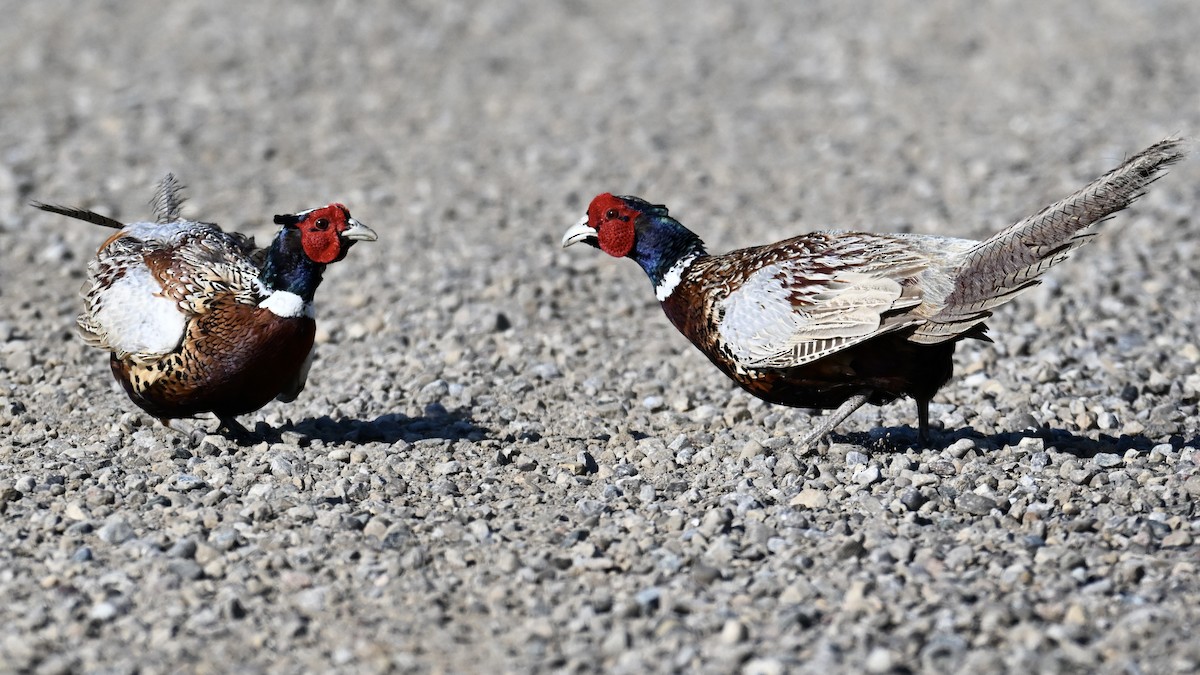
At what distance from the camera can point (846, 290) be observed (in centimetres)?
569

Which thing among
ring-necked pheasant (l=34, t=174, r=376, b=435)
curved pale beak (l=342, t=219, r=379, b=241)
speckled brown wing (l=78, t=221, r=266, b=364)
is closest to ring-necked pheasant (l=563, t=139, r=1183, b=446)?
curved pale beak (l=342, t=219, r=379, b=241)

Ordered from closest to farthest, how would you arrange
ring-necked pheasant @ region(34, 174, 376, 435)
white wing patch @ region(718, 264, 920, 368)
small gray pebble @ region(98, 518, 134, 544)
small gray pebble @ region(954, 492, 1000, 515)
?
1. small gray pebble @ region(98, 518, 134, 544)
2. small gray pebble @ region(954, 492, 1000, 515)
3. white wing patch @ region(718, 264, 920, 368)
4. ring-necked pheasant @ region(34, 174, 376, 435)

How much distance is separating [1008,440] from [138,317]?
3852 mm

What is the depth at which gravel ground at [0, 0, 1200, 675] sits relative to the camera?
443 centimetres

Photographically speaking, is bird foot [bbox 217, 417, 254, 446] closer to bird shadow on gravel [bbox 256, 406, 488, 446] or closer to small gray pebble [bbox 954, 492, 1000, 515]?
bird shadow on gravel [bbox 256, 406, 488, 446]

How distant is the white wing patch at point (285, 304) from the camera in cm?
584

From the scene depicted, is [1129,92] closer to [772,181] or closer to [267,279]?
[772,181]

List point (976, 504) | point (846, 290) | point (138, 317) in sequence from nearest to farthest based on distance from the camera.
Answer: point (976, 504)
point (846, 290)
point (138, 317)

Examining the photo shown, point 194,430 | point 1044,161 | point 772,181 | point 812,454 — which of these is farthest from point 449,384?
point 1044,161

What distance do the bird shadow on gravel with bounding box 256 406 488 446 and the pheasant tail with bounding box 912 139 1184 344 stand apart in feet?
7.45

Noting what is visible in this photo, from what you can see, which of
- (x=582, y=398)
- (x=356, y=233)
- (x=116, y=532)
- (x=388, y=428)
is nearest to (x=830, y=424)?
(x=582, y=398)

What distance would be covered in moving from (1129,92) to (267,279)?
986cm

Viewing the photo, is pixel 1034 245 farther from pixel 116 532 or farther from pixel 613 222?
pixel 116 532

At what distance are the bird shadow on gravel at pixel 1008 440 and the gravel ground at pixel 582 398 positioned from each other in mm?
29
